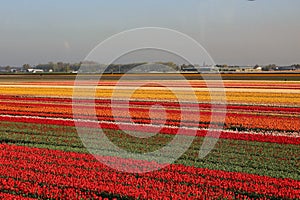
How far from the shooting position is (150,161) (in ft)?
40.4

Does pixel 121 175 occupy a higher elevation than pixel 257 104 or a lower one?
lower

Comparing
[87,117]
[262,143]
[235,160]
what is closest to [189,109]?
[87,117]

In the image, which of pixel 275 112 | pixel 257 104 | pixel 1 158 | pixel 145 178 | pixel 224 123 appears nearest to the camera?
pixel 145 178

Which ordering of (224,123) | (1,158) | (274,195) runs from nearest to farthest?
(274,195) < (1,158) < (224,123)

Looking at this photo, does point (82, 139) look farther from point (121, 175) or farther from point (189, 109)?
point (189, 109)

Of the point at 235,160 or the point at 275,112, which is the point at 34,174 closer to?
the point at 235,160

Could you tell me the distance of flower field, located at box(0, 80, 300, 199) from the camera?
9.48m

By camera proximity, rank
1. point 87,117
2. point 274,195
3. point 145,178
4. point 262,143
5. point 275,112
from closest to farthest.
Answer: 1. point 274,195
2. point 145,178
3. point 262,143
4. point 87,117
5. point 275,112

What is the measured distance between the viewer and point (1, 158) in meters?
12.5

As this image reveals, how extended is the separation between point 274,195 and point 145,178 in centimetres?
310

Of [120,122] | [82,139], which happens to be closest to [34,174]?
[82,139]

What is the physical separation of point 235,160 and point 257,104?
18.0m

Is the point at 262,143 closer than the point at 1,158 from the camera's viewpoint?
No

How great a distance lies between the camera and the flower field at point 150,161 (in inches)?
373
